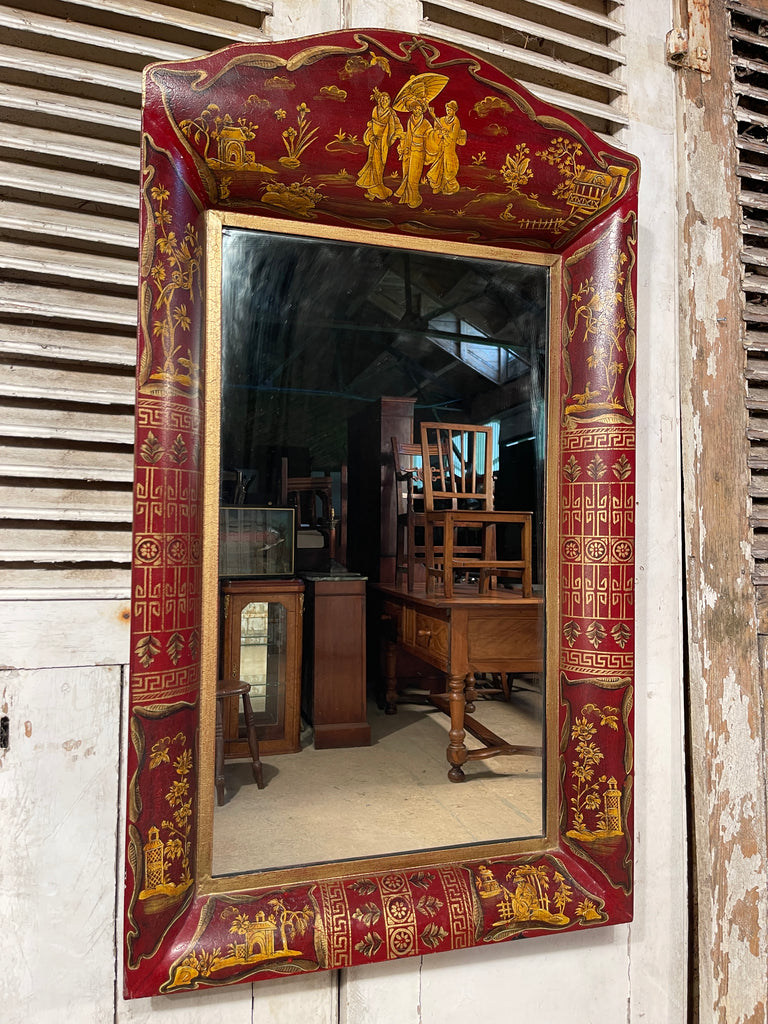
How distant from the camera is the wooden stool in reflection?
0.96 meters

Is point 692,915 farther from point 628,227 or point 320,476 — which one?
point 628,227

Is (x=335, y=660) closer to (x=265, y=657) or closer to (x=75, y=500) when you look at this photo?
(x=265, y=657)

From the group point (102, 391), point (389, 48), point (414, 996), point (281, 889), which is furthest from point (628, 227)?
point (414, 996)

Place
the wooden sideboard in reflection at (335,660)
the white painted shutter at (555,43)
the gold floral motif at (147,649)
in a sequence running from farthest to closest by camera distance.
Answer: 1. the white painted shutter at (555,43)
2. the wooden sideboard in reflection at (335,660)
3. the gold floral motif at (147,649)

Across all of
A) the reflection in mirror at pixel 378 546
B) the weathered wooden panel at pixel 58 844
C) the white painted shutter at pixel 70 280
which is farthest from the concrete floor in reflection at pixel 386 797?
the white painted shutter at pixel 70 280

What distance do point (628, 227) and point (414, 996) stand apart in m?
1.30

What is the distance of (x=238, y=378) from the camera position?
97 centimetres

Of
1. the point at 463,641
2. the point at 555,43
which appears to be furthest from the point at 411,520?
the point at 555,43

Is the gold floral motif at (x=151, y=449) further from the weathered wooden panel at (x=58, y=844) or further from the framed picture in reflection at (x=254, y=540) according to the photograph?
the weathered wooden panel at (x=58, y=844)

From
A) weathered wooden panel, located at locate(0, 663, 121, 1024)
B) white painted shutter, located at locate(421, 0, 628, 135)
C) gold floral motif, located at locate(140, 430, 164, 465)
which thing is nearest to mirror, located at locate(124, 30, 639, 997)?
gold floral motif, located at locate(140, 430, 164, 465)

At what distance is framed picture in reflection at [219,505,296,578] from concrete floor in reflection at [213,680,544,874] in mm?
257

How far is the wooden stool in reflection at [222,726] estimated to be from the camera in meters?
0.96

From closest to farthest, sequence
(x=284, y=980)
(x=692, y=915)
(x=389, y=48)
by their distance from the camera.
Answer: (x=389, y=48) < (x=284, y=980) < (x=692, y=915)

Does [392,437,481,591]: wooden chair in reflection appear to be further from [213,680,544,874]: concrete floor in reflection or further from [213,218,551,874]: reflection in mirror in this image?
[213,680,544,874]: concrete floor in reflection
